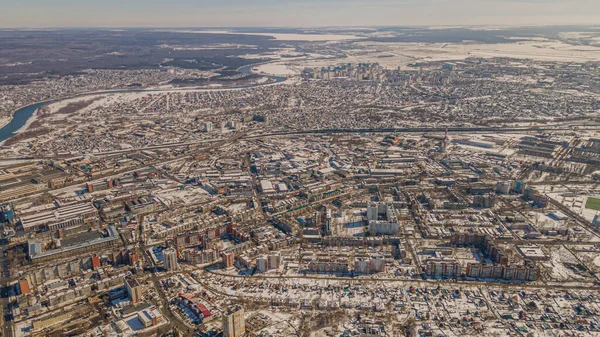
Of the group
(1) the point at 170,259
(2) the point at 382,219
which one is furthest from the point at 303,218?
(1) the point at 170,259

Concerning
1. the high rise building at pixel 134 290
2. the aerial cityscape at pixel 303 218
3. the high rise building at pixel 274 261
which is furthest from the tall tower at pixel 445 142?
the high rise building at pixel 134 290

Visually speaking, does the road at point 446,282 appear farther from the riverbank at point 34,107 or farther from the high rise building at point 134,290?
the riverbank at point 34,107

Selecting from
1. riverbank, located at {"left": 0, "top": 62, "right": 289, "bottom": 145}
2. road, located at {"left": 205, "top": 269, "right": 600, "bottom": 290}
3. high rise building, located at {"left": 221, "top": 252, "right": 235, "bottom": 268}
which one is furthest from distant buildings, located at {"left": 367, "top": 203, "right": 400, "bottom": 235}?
riverbank, located at {"left": 0, "top": 62, "right": 289, "bottom": 145}

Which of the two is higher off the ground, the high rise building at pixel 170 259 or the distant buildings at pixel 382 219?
the distant buildings at pixel 382 219

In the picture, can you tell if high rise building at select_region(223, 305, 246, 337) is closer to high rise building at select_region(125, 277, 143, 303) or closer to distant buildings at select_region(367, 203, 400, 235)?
high rise building at select_region(125, 277, 143, 303)

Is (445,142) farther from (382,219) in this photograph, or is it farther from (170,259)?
(170,259)
